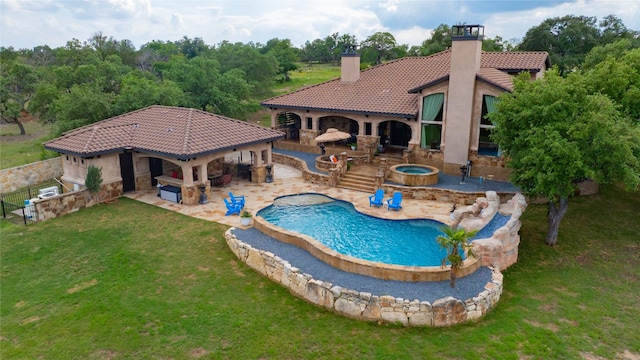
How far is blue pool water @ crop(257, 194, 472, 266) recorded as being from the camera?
16875mm

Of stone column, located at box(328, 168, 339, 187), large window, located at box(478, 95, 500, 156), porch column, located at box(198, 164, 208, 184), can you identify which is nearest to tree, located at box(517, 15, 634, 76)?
large window, located at box(478, 95, 500, 156)

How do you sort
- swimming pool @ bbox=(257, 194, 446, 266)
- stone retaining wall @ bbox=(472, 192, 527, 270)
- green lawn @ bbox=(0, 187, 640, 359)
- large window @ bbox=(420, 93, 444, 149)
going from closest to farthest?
green lawn @ bbox=(0, 187, 640, 359) < stone retaining wall @ bbox=(472, 192, 527, 270) < swimming pool @ bbox=(257, 194, 446, 266) < large window @ bbox=(420, 93, 444, 149)

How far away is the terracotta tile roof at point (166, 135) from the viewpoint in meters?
22.1

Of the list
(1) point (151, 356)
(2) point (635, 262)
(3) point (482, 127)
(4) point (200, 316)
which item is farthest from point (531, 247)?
(1) point (151, 356)

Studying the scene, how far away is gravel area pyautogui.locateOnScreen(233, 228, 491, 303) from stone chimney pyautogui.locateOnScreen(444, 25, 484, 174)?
1181 centimetres

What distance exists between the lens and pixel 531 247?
18.3 meters

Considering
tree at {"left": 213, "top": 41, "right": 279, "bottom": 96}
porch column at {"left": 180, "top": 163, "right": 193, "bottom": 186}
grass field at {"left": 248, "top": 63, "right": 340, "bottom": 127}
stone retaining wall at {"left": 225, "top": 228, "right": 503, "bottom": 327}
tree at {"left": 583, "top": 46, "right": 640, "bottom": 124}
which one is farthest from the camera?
grass field at {"left": 248, "top": 63, "right": 340, "bottom": 127}

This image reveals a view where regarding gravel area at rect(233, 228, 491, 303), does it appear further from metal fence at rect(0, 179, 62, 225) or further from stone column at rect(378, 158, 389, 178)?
metal fence at rect(0, 179, 62, 225)

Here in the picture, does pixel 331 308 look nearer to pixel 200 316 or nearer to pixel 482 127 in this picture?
pixel 200 316

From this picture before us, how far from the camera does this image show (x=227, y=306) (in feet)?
45.3

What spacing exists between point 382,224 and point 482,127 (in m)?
9.42

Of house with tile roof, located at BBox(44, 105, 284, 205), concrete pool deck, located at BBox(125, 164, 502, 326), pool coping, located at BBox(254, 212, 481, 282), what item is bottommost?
concrete pool deck, located at BBox(125, 164, 502, 326)

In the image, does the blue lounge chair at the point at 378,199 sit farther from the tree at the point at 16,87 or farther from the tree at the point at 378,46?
the tree at the point at 378,46

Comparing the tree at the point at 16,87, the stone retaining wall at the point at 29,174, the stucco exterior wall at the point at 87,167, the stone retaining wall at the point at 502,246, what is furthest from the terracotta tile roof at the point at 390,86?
the tree at the point at 16,87
